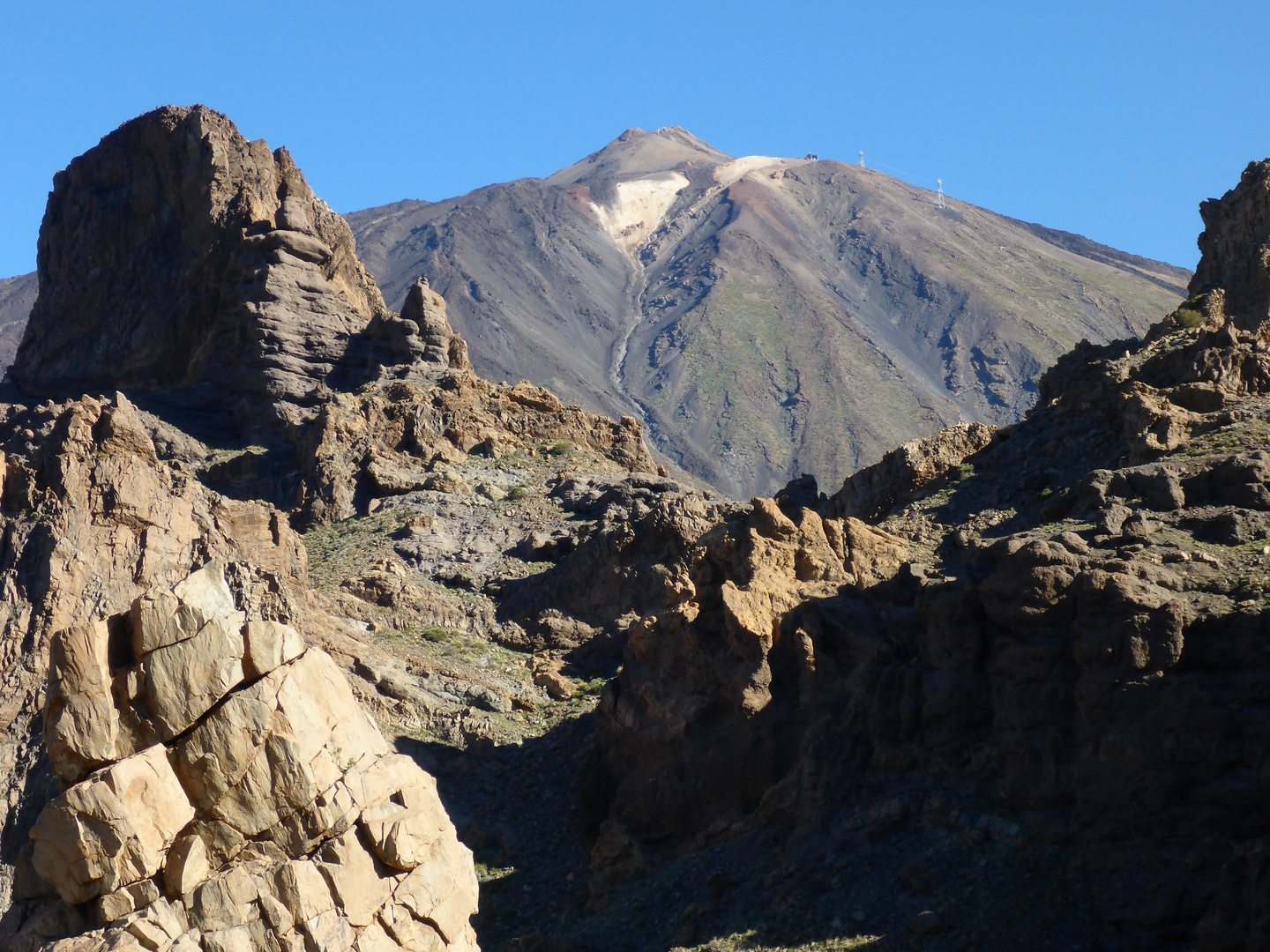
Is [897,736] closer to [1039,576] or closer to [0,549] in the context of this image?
[1039,576]

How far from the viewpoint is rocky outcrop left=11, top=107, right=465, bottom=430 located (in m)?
64.8

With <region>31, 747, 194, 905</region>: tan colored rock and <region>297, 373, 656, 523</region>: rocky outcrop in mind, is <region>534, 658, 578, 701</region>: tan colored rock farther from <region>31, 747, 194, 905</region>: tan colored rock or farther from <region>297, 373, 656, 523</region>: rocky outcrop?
<region>31, 747, 194, 905</region>: tan colored rock

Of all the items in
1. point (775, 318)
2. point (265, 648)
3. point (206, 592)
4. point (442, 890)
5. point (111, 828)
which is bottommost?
point (442, 890)

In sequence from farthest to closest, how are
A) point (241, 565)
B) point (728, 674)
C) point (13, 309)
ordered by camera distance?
point (13, 309), point (241, 565), point (728, 674)

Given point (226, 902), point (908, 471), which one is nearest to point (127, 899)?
point (226, 902)

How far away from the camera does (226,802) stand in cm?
1698

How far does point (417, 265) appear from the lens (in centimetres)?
17400

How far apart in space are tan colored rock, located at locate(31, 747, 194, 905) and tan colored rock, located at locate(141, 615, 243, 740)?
19.0 inches

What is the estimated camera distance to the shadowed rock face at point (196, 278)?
65250 mm

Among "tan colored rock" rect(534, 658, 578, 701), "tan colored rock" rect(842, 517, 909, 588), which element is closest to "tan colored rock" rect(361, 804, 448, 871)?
"tan colored rock" rect(842, 517, 909, 588)

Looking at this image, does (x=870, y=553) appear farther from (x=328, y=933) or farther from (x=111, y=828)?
(x=111, y=828)

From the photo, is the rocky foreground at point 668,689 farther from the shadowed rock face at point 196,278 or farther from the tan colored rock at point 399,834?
the shadowed rock face at point 196,278

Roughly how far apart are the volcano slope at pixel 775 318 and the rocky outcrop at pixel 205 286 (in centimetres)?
6453

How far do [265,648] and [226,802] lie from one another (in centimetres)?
168
